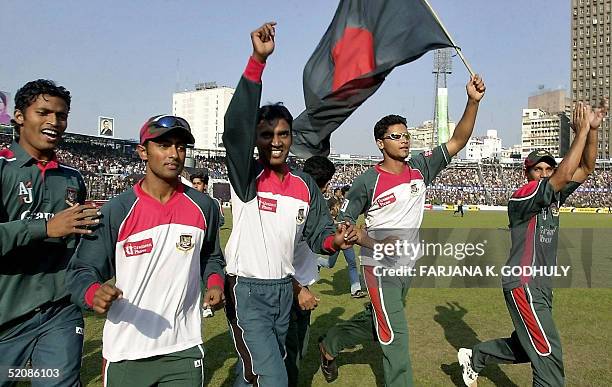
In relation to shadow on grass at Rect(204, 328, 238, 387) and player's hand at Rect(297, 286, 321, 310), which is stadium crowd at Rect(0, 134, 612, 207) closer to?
shadow on grass at Rect(204, 328, 238, 387)

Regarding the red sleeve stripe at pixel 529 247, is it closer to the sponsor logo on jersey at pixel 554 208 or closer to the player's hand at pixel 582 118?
the sponsor logo on jersey at pixel 554 208

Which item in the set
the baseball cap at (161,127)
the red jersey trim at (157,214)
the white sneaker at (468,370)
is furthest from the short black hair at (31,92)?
the white sneaker at (468,370)

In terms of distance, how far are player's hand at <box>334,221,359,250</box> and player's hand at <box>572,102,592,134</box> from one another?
2.35 meters

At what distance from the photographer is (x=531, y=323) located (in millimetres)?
4664

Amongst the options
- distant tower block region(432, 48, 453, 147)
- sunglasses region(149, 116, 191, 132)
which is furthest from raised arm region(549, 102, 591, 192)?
distant tower block region(432, 48, 453, 147)

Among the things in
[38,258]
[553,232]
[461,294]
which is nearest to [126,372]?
[38,258]

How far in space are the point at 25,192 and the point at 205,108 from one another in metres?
146

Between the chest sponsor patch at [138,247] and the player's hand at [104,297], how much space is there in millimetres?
385

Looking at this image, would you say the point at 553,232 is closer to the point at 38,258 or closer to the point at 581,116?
the point at 581,116

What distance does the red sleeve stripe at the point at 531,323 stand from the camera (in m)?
4.59

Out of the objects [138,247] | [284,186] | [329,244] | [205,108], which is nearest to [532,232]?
[329,244]

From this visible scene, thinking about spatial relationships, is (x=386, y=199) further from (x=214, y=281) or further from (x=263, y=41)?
(x=263, y=41)

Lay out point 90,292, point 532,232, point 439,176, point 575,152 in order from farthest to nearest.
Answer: point 439,176
point 532,232
point 575,152
point 90,292

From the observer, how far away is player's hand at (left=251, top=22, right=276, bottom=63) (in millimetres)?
3137
